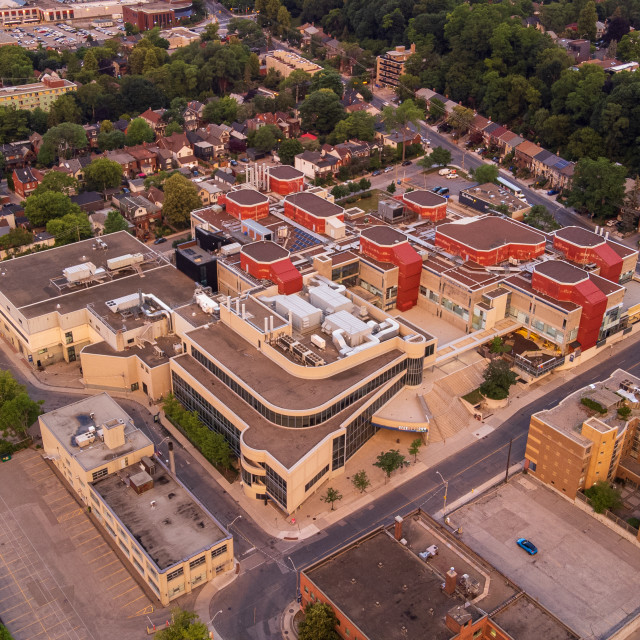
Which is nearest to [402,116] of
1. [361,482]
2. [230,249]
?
[230,249]

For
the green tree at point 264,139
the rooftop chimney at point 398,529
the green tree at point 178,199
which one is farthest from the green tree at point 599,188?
the rooftop chimney at point 398,529

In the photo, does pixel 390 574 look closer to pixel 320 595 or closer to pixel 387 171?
pixel 320 595

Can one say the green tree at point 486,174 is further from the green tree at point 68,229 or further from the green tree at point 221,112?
the green tree at point 68,229

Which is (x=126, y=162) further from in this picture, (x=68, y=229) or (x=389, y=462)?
(x=389, y=462)

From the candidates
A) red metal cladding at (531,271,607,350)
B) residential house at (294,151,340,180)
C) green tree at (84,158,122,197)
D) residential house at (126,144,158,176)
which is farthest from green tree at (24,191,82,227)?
red metal cladding at (531,271,607,350)

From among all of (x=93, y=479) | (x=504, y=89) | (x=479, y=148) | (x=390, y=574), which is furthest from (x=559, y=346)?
(x=504, y=89)

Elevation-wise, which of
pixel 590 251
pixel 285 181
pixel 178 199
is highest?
pixel 590 251
